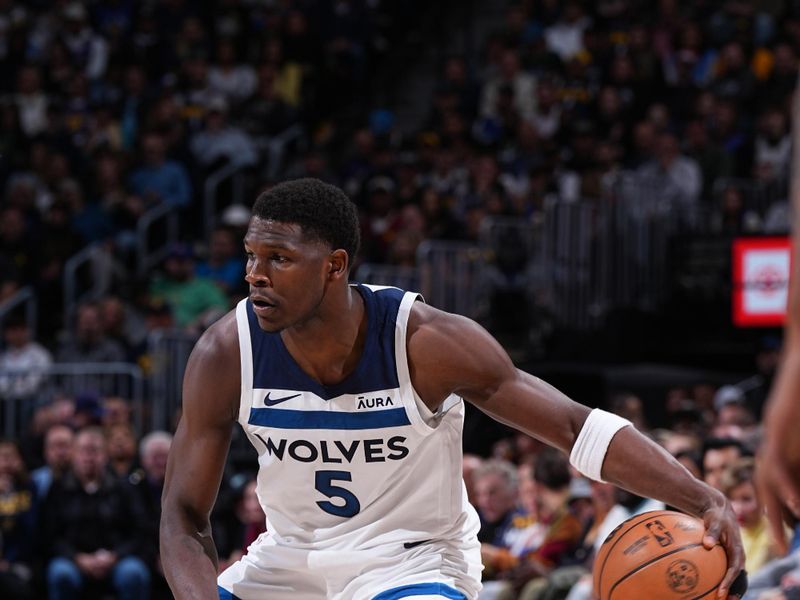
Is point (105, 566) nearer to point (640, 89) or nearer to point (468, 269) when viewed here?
point (468, 269)

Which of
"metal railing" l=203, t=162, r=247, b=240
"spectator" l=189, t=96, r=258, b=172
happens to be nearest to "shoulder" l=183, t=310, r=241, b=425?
"metal railing" l=203, t=162, r=247, b=240

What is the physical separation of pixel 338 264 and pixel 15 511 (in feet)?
20.4

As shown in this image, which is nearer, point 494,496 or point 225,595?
point 225,595

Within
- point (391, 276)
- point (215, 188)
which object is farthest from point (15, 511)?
point (215, 188)

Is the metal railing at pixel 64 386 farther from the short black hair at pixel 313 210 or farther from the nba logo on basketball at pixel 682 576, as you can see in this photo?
the nba logo on basketball at pixel 682 576

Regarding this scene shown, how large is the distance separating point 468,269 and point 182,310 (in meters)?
2.52

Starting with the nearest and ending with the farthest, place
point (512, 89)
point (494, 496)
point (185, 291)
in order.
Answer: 1. point (494, 496)
2. point (185, 291)
3. point (512, 89)

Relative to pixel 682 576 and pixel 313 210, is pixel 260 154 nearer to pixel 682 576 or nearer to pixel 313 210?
pixel 313 210

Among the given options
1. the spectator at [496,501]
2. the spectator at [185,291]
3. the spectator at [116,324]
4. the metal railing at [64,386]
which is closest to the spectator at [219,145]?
the spectator at [185,291]

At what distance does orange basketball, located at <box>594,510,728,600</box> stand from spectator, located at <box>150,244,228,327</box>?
8173 mm

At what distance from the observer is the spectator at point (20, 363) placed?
442 inches

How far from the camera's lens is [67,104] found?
49.9 feet

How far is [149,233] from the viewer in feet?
46.9

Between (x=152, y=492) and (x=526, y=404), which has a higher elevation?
(x=526, y=404)
